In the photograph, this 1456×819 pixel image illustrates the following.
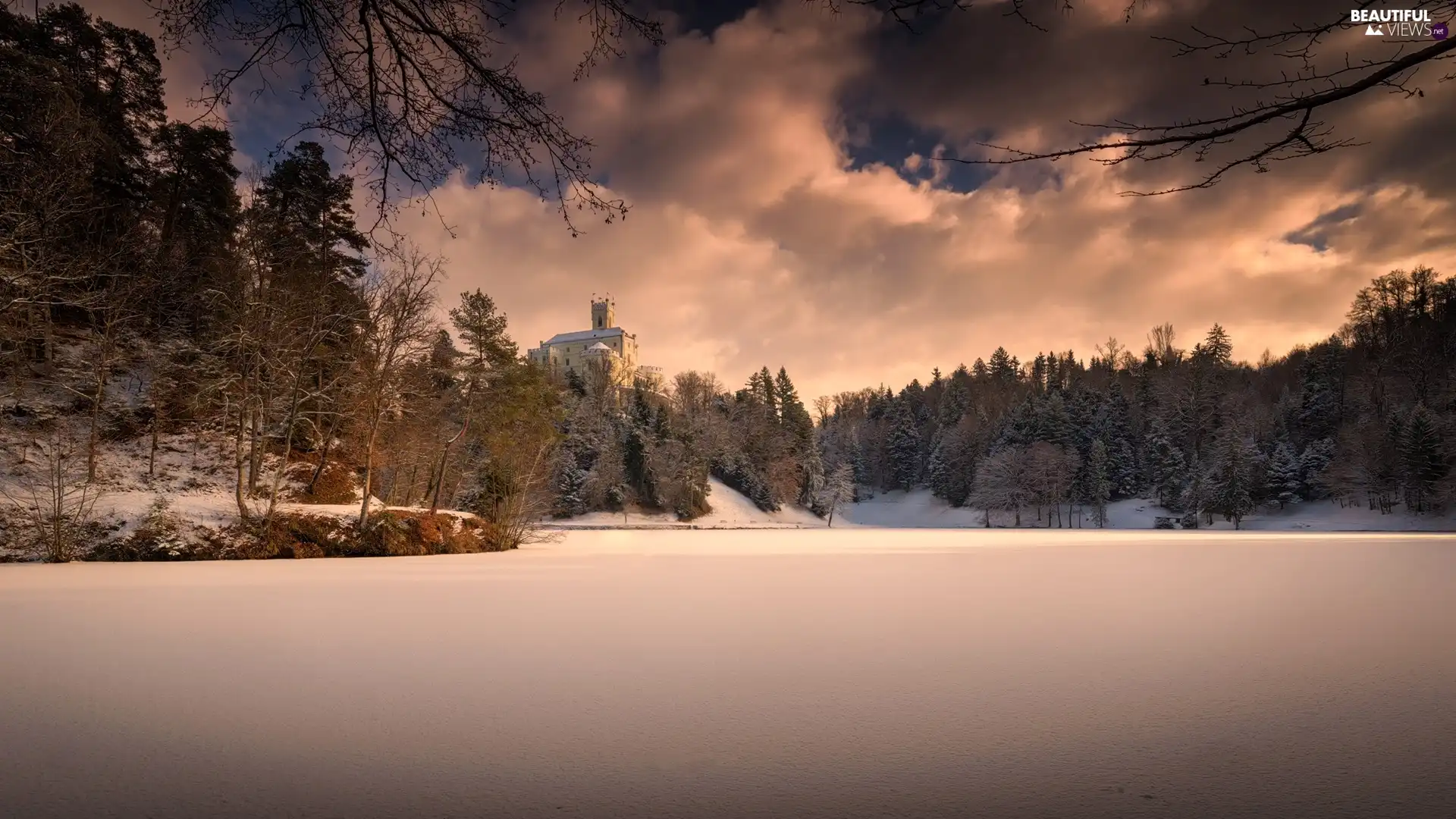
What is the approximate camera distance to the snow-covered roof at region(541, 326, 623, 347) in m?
119

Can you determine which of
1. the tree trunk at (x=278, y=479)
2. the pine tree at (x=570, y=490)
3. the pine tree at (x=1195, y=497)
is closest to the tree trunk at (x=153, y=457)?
the tree trunk at (x=278, y=479)

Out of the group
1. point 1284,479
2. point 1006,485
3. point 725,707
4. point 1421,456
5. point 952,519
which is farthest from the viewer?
point 952,519

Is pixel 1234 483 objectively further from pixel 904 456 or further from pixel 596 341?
pixel 596 341

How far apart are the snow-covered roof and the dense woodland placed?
50569 millimetres

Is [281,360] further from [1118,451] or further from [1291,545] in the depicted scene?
[1118,451]

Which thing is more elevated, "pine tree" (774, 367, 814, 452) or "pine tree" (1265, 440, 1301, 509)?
"pine tree" (774, 367, 814, 452)

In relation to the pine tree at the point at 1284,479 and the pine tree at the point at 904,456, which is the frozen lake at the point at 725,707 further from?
the pine tree at the point at 904,456

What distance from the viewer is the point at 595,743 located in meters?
2.89

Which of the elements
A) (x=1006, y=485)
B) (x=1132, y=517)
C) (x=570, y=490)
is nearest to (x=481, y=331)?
(x=570, y=490)

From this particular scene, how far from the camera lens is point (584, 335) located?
123 meters

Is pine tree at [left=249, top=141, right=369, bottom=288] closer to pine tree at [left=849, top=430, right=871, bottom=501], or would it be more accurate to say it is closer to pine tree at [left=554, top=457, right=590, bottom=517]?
pine tree at [left=554, top=457, right=590, bottom=517]

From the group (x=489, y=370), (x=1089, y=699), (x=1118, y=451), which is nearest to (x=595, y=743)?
(x=1089, y=699)

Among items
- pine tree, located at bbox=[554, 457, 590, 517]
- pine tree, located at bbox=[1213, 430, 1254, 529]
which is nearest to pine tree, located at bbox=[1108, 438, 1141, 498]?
pine tree, located at bbox=[1213, 430, 1254, 529]

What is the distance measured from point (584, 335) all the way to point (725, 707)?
4885 inches
